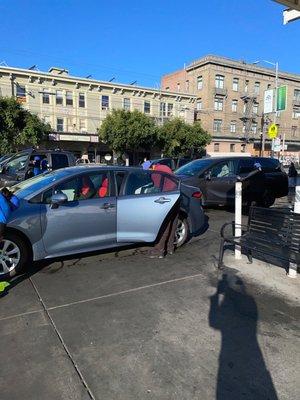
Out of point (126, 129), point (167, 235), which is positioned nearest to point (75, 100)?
point (126, 129)

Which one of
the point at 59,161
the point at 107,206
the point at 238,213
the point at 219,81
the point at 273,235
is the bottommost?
the point at 273,235

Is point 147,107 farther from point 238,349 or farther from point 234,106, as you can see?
point 238,349

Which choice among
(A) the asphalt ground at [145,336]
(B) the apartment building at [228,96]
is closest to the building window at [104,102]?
(B) the apartment building at [228,96]

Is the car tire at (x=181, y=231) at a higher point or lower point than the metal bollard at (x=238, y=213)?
lower

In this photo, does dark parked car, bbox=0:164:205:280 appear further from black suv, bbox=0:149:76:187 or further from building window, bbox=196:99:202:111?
building window, bbox=196:99:202:111

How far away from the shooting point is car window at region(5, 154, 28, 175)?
11938mm

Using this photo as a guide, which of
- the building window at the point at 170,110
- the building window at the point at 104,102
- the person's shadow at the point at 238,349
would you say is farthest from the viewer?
the building window at the point at 170,110

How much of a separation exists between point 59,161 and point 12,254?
7.45m

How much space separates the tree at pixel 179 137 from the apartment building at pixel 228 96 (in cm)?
807

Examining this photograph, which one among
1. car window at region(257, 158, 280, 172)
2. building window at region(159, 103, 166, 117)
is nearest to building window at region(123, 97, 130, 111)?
building window at region(159, 103, 166, 117)

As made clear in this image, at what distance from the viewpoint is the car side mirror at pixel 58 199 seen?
5281mm

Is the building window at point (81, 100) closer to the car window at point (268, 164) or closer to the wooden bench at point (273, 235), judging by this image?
the car window at point (268, 164)

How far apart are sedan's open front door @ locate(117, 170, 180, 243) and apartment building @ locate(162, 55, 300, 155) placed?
4863 cm

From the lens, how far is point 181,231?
6871 millimetres
